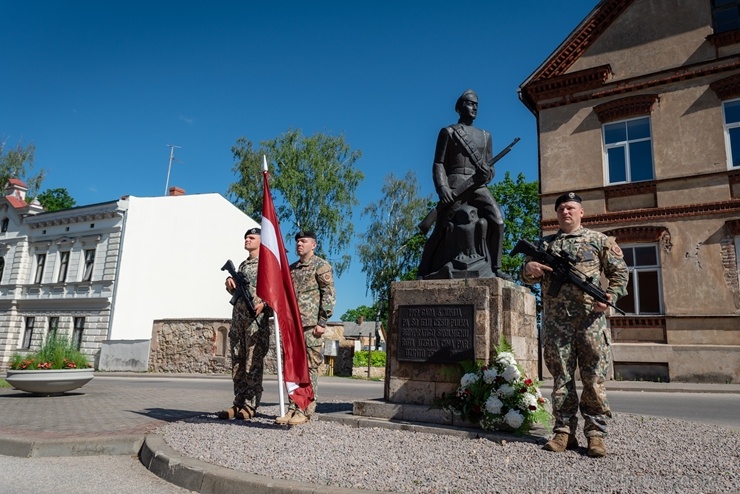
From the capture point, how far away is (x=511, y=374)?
516cm

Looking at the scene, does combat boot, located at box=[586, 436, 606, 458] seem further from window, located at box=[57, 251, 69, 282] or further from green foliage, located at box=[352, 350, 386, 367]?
window, located at box=[57, 251, 69, 282]

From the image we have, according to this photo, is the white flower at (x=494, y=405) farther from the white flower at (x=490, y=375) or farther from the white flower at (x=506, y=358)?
the white flower at (x=506, y=358)

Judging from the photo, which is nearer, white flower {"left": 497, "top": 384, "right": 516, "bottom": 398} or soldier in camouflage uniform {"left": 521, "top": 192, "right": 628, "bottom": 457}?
soldier in camouflage uniform {"left": 521, "top": 192, "right": 628, "bottom": 457}

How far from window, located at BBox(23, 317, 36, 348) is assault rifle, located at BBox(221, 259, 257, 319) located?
2954 centimetres

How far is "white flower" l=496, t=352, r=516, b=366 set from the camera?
17.3 feet

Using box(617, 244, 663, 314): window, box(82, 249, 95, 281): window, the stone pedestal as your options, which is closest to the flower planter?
the stone pedestal

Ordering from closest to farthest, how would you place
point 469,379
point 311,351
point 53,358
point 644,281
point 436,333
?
point 469,379 → point 436,333 → point 311,351 → point 53,358 → point 644,281

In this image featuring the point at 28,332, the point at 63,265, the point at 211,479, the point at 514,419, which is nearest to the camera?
the point at 211,479

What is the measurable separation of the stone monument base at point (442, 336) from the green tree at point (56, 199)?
4447cm

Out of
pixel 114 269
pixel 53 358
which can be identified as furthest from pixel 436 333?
pixel 114 269

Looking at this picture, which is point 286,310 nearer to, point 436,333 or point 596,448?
point 436,333

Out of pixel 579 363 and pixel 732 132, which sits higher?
pixel 732 132

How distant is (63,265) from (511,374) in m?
31.2

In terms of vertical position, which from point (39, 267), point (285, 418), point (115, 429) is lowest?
point (115, 429)
